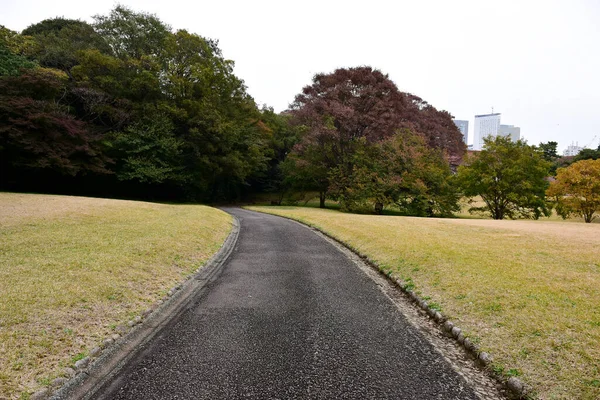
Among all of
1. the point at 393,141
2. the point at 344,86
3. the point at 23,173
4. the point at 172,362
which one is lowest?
the point at 172,362

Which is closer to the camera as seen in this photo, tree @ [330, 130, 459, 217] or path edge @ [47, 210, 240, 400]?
path edge @ [47, 210, 240, 400]

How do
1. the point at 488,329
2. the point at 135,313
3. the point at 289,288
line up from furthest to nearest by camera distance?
the point at 289,288 → the point at 135,313 → the point at 488,329

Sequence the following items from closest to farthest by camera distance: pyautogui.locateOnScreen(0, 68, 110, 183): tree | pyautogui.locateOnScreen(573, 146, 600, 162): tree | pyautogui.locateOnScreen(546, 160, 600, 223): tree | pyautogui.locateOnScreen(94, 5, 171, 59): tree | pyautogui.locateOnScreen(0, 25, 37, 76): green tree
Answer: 1. pyautogui.locateOnScreen(0, 68, 110, 183): tree
2. pyautogui.locateOnScreen(0, 25, 37, 76): green tree
3. pyautogui.locateOnScreen(546, 160, 600, 223): tree
4. pyautogui.locateOnScreen(94, 5, 171, 59): tree
5. pyautogui.locateOnScreen(573, 146, 600, 162): tree

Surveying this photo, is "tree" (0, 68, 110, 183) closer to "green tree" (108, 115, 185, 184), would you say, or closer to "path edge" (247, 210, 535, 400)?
"green tree" (108, 115, 185, 184)

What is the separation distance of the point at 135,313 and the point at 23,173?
94.8 ft

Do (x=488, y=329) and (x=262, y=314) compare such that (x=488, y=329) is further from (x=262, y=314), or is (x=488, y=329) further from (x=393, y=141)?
(x=393, y=141)

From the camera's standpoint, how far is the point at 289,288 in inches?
272

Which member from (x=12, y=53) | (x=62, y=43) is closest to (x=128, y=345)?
(x=12, y=53)

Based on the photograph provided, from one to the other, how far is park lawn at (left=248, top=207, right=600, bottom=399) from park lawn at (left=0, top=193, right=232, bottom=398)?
17.6ft

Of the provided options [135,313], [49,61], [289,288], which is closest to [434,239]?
[289,288]

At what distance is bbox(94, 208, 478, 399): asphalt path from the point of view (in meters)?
3.46

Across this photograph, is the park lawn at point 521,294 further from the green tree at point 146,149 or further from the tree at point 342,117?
the green tree at point 146,149

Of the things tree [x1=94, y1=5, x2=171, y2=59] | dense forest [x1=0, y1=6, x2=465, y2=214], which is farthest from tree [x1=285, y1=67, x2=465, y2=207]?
tree [x1=94, y1=5, x2=171, y2=59]

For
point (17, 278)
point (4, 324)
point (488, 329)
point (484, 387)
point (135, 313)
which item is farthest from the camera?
point (17, 278)
